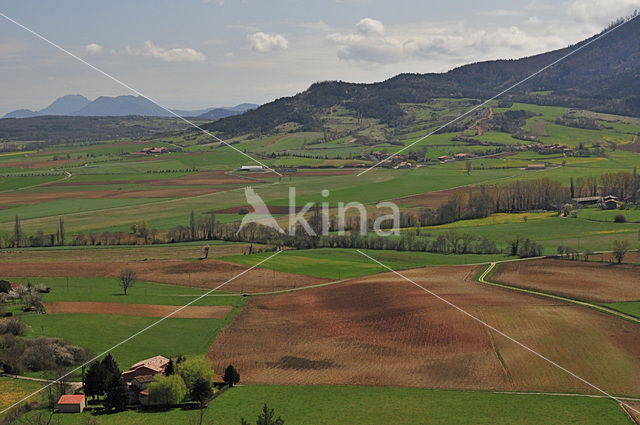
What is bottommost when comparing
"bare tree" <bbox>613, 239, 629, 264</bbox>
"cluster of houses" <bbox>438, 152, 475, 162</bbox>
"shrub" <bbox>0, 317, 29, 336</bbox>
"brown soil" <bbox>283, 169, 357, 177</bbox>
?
"shrub" <bbox>0, 317, 29, 336</bbox>

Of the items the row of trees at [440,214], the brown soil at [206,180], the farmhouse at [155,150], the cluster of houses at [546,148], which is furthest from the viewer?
the farmhouse at [155,150]

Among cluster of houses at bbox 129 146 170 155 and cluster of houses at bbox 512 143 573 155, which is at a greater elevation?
cluster of houses at bbox 129 146 170 155

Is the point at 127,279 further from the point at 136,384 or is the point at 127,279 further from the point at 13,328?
the point at 136,384

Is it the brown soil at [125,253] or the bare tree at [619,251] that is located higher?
the bare tree at [619,251]

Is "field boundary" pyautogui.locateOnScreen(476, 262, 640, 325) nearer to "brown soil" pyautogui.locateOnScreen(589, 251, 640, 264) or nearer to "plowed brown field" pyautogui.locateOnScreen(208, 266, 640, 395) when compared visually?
"plowed brown field" pyautogui.locateOnScreen(208, 266, 640, 395)

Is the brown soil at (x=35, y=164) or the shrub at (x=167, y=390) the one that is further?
the brown soil at (x=35, y=164)

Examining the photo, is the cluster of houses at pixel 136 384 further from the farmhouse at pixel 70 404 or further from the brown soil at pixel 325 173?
the brown soil at pixel 325 173

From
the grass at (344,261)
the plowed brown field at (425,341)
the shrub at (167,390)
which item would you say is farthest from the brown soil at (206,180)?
the shrub at (167,390)

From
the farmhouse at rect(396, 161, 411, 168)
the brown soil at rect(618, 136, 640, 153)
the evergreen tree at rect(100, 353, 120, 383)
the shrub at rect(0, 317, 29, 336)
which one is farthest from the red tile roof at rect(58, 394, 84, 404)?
the brown soil at rect(618, 136, 640, 153)

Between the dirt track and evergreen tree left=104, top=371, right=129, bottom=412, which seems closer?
evergreen tree left=104, top=371, right=129, bottom=412
